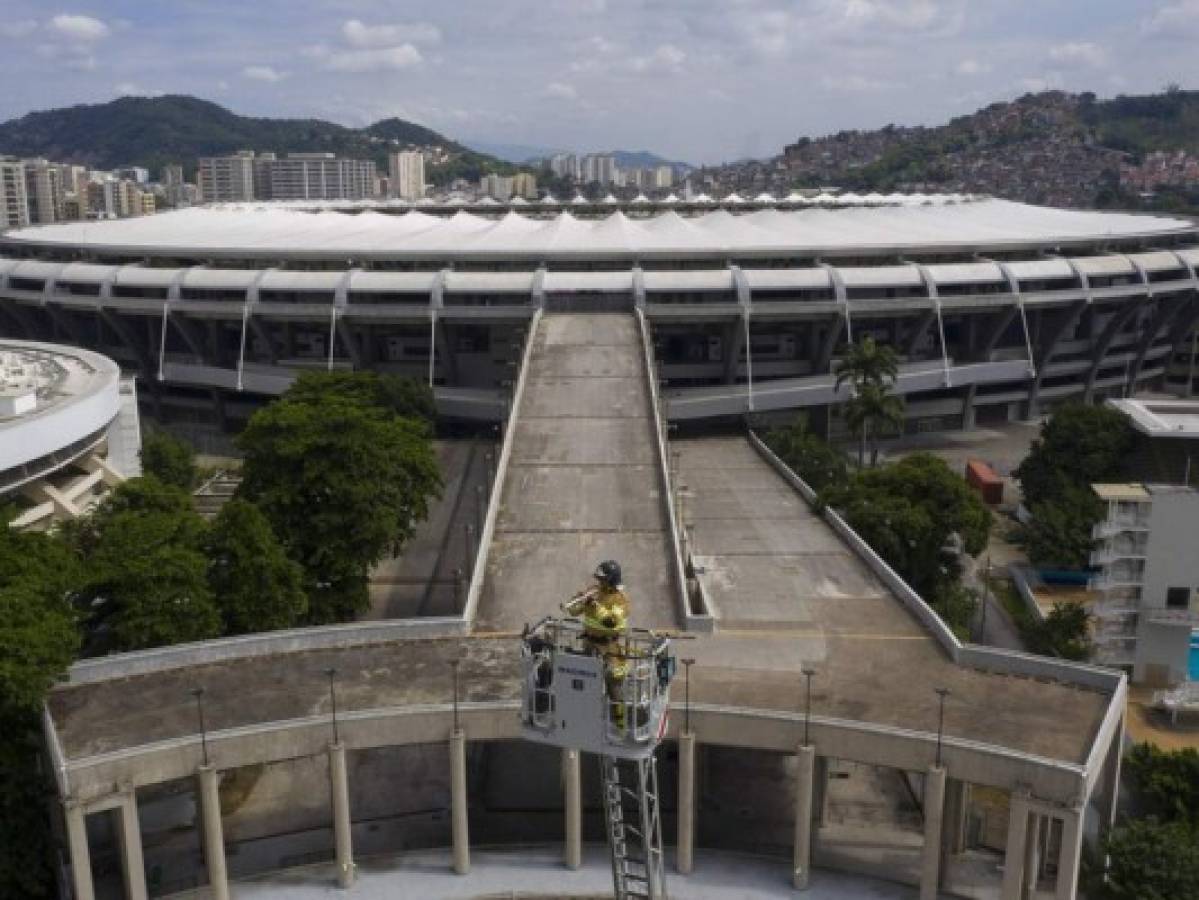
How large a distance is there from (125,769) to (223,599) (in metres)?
7.51

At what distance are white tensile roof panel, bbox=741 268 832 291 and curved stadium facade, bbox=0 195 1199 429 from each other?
161mm

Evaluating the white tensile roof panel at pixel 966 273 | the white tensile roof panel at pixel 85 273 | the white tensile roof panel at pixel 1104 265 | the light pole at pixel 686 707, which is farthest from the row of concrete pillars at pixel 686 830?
the white tensile roof panel at pixel 85 273

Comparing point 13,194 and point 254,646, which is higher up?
point 13,194

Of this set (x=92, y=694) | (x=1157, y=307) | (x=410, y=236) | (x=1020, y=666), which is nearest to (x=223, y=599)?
(x=92, y=694)

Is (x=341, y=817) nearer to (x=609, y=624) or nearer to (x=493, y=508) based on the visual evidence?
(x=609, y=624)

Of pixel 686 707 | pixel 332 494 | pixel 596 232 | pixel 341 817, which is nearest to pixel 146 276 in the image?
pixel 596 232

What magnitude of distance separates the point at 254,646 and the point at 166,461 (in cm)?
2505

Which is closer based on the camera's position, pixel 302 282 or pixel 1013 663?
pixel 1013 663

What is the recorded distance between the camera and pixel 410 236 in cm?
7225

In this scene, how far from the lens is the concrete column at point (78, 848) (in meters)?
21.4

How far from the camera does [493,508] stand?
35.0 m

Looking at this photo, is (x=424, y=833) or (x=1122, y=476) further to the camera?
(x=1122, y=476)

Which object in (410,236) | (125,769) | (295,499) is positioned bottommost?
(125,769)

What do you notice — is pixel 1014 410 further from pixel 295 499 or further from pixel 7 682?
pixel 7 682
